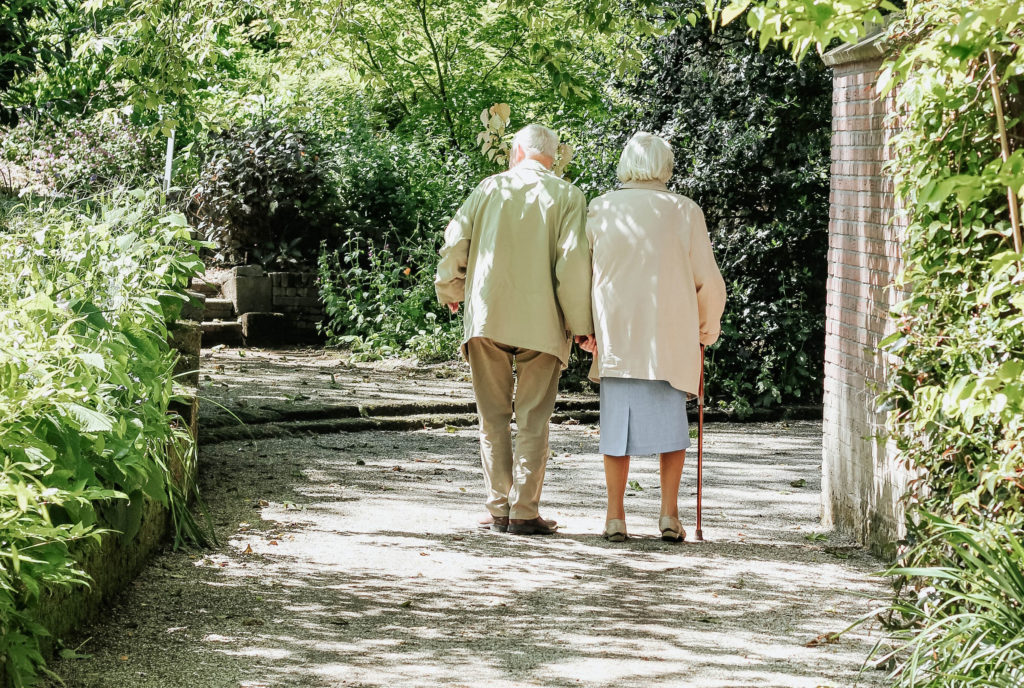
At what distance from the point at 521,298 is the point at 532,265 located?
0.17m

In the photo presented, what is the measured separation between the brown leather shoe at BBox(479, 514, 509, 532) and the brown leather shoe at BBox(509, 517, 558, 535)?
0.07 meters

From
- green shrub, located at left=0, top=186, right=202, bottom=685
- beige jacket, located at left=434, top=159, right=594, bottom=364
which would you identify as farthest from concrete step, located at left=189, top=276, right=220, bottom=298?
beige jacket, located at left=434, top=159, right=594, bottom=364

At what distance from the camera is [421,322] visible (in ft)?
40.1

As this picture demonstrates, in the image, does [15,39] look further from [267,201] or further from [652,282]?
[267,201]

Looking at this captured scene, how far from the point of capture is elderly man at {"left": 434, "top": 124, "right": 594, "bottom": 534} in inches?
239

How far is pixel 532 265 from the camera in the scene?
6.07 metres

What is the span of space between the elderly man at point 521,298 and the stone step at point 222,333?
6.94 metres

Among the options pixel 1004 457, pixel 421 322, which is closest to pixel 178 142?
pixel 421 322

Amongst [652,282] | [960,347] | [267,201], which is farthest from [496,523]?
[267,201]

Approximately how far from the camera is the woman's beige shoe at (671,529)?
19.6 feet

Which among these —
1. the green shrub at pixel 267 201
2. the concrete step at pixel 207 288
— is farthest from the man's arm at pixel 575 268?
the concrete step at pixel 207 288

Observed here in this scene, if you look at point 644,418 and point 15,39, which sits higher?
point 15,39

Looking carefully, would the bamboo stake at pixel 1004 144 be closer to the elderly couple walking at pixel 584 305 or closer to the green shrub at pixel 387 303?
the elderly couple walking at pixel 584 305

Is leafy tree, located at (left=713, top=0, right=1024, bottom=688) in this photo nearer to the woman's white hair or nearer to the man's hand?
the woman's white hair
